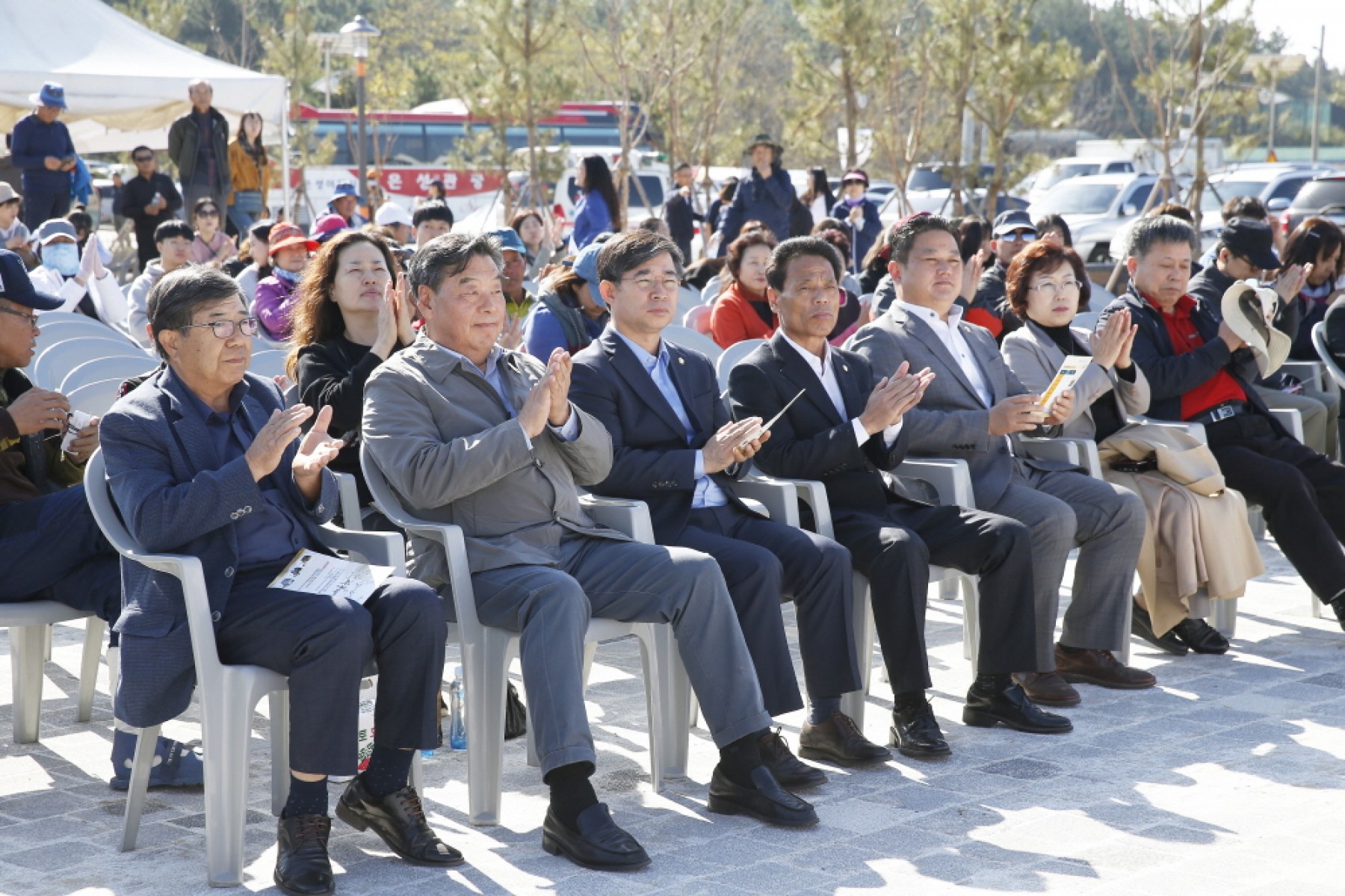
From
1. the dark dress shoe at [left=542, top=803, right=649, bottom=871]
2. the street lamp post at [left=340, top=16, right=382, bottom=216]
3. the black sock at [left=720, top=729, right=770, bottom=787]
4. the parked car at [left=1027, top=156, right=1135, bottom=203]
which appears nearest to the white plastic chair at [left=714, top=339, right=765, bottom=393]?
the black sock at [left=720, top=729, right=770, bottom=787]

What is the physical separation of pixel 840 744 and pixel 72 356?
368 cm

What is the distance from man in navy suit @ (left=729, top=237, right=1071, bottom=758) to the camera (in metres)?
Answer: 4.59

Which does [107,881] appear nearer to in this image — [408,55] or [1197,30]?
[1197,30]

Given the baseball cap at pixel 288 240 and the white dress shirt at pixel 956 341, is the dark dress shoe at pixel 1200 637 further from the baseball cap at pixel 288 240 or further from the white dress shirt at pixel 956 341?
Result: the baseball cap at pixel 288 240

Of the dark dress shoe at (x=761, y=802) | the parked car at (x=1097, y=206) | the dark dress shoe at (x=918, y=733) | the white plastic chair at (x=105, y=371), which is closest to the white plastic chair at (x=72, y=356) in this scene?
the white plastic chair at (x=105, y=371)

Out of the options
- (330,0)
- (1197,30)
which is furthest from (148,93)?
(330,0)

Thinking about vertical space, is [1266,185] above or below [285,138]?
below

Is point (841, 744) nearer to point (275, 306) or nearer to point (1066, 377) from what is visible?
point (1066, 377)

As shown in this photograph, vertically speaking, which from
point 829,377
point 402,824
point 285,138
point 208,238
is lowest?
point 402,824

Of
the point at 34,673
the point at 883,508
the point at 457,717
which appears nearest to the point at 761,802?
the point at 457,717

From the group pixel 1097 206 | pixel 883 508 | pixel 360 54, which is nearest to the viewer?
pixel 883 508

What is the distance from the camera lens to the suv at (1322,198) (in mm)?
20250

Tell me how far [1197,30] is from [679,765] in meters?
13.8

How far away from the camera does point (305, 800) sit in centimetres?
355
